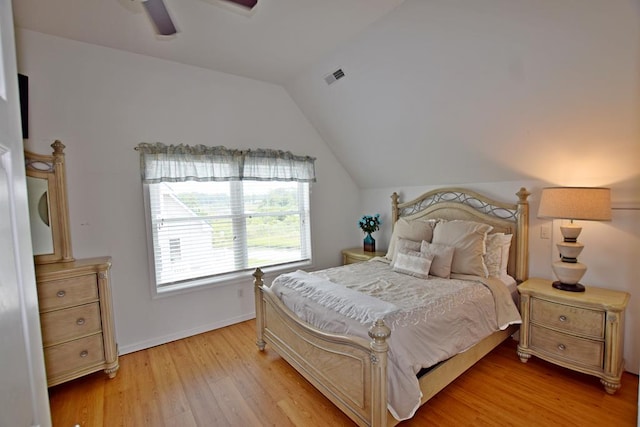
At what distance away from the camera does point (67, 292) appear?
7.46 ft

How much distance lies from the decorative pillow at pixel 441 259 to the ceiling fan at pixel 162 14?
7.89ft

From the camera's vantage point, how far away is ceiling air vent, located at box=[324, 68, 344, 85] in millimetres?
3072

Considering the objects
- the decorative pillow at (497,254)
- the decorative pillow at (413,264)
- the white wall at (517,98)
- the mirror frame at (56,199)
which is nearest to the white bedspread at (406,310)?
the decorative pillow at (413,264)

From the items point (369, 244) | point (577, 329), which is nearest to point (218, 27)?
point (369, 244)

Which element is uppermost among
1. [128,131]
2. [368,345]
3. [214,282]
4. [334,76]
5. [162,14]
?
[334,76]

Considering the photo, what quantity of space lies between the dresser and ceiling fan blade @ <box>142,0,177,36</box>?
183 centimetres

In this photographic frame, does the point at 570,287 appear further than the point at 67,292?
Yes

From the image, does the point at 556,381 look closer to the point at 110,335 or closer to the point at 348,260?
the point at 348,260

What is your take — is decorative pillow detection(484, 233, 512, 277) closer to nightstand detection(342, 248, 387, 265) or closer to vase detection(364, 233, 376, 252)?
nightstand detection(342, 248, 387, 265)

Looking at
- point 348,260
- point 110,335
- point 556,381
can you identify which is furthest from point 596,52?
point 110,335

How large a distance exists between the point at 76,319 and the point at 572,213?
→ 3.88 meters

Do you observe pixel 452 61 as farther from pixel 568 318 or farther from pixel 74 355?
pixel 74 355

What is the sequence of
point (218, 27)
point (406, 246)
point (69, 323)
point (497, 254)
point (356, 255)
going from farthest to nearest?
point (356, 255) → point (406, 246) → point (497, 254) → point (218, 27) → point (69, 323)

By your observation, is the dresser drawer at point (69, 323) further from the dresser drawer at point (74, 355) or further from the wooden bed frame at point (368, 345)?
the wooden bed frame at point (368, 345)
